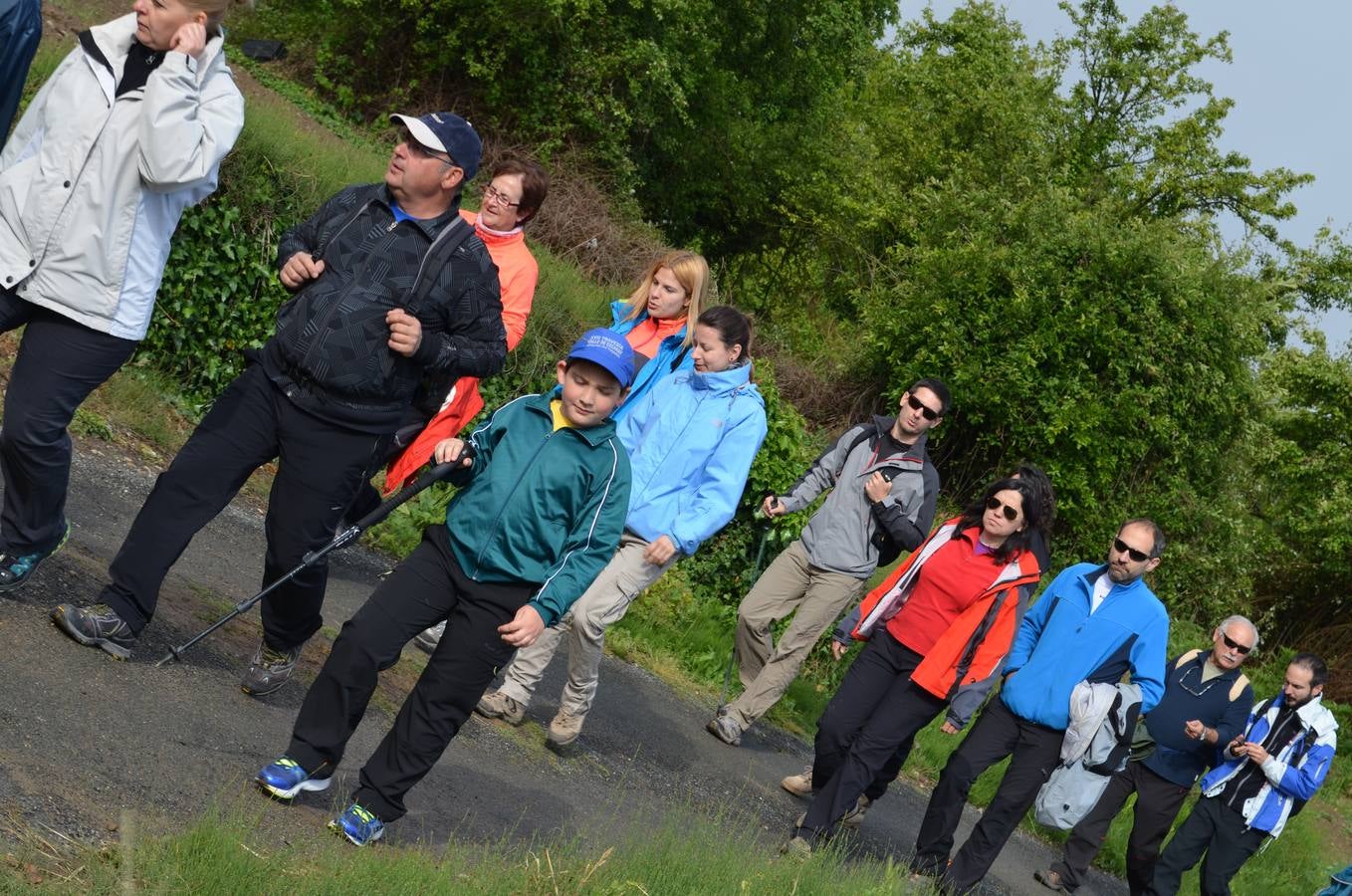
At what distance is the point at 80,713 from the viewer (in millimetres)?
4926

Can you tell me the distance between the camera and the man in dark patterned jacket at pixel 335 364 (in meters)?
5.27

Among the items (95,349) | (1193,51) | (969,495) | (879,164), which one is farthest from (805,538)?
(1193,51)

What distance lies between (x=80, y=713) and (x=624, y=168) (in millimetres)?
19844

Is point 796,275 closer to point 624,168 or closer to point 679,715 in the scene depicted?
point 624,168

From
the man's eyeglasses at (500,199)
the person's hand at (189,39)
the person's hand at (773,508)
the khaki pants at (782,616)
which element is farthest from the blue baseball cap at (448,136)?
the khaki pants at (782,616)

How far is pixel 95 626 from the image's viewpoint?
5371mm

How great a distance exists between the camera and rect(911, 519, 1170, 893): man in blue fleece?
7.62m

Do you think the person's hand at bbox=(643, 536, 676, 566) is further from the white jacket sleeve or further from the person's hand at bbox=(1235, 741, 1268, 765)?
the person's hand at bbox=(1235, 741, 1268, 765)

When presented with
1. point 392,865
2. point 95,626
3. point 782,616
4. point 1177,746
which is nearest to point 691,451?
point 782,616

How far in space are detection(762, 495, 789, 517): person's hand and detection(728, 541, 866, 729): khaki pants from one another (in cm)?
62

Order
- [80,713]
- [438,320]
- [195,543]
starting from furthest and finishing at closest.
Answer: [195,543]
[438,320]
[80,713]

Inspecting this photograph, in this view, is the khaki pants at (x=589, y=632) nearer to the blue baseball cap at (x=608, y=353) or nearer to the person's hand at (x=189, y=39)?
the blue baseball cap at (x=608, y=353)

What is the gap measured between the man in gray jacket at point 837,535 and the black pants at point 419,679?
11.2 ft

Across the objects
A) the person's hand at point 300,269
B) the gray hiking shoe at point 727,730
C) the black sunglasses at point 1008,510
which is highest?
the black sunglasses at point 1008,510
